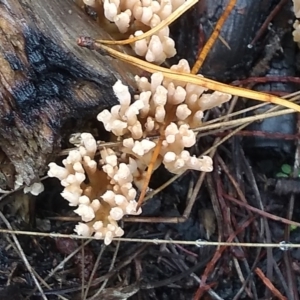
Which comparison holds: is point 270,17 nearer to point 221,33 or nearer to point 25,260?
point 221,33

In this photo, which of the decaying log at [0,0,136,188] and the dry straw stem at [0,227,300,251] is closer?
the decaying log at [0,0,136,188]

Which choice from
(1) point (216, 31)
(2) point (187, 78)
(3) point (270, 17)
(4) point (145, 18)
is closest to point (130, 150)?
(2) point (187, 78)

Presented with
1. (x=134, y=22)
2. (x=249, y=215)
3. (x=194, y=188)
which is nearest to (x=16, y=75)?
(x=134, y=22)

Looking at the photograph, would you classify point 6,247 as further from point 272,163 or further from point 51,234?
point 272,163

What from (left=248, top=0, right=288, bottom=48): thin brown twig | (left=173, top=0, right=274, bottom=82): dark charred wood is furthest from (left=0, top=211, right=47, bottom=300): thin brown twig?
(left=248, top=0, right=288, bottom=48): thin brown twig

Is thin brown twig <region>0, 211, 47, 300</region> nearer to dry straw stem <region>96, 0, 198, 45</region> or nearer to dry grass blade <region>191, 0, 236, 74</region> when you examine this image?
dry straw stem <region>96, 0, 198, 45</region>

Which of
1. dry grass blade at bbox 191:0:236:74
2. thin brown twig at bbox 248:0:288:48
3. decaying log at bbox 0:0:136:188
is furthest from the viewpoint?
thin brown twig at bbox 248:0:288:48

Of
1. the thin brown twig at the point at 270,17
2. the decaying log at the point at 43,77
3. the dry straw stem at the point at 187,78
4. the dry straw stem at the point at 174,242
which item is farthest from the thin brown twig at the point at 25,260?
the thin brown twig at the point at 270,17
